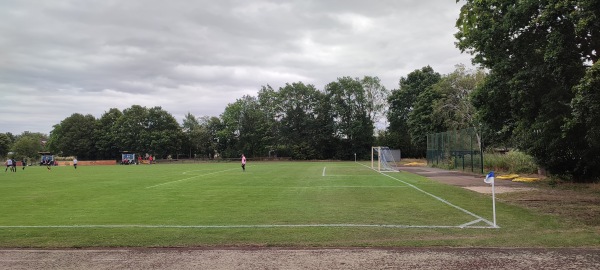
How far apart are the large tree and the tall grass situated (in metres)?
9.44

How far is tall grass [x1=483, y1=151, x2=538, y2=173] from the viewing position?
2728 centimetres

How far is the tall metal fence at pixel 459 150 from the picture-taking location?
106 ft

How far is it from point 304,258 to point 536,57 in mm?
11575

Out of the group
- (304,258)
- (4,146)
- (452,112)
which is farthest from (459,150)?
(4,146)

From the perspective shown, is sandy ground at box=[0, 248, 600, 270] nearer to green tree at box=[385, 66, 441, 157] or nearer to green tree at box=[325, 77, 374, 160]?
green tree at box=[385, 66, 441, 157]

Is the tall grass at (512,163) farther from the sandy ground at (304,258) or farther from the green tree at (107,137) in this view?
the green tree at (107,137)

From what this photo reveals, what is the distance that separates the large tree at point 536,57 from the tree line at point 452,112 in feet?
0.12

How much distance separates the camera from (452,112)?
52219 mm

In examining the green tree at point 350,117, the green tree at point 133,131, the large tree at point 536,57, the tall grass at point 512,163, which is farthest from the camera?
the green tree at point 133,131

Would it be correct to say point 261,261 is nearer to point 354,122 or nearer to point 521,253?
point 521,253

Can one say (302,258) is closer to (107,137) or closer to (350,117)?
(350,117)

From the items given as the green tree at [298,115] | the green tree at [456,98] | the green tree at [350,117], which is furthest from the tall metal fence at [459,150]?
the green tree at [298,115]

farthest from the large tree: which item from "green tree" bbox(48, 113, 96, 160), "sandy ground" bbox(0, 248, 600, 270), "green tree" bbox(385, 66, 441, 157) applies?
"green tree" bbox(48, 113, 96, 160)

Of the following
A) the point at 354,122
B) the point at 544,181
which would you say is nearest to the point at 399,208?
the point at 544,181
